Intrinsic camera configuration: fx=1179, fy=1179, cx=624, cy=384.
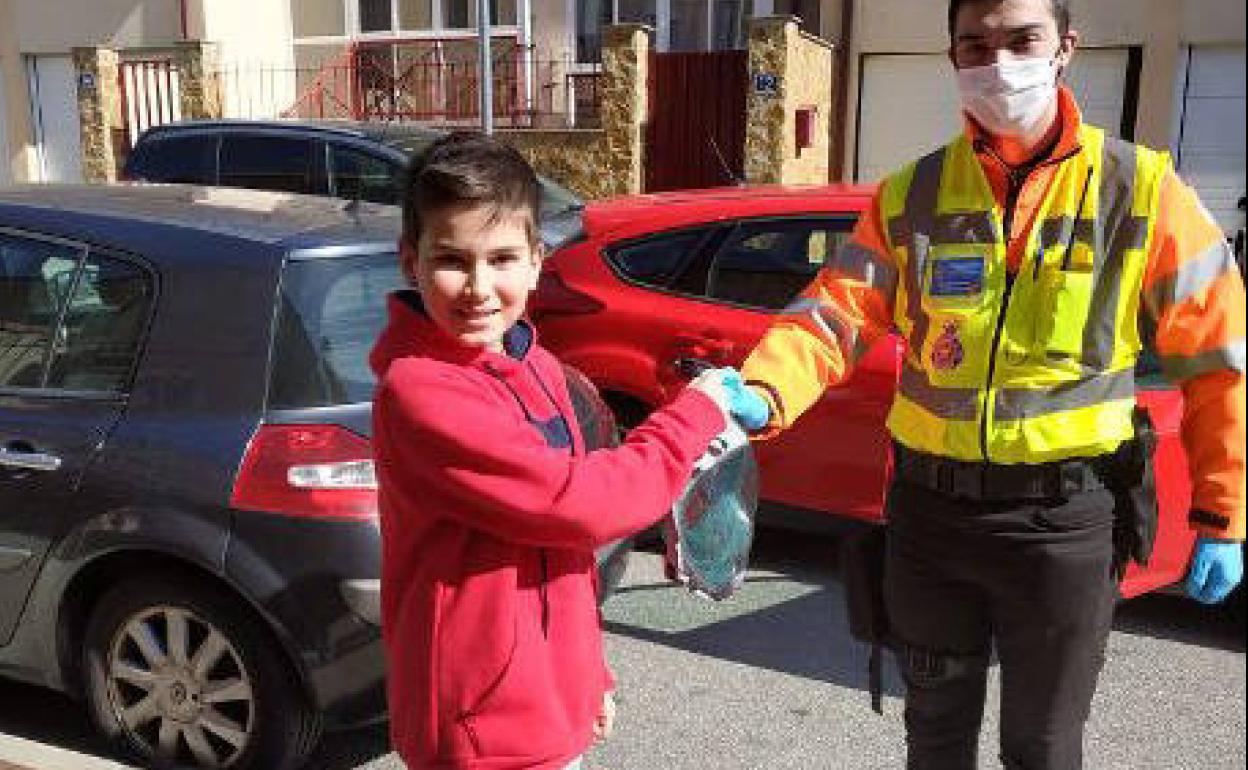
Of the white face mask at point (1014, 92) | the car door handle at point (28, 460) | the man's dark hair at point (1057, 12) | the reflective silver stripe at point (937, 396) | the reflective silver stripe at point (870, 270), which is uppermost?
the man's dark hair at point (1057, 12)

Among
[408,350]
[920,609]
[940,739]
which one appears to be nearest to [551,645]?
[408,350]

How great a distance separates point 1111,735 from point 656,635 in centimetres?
152

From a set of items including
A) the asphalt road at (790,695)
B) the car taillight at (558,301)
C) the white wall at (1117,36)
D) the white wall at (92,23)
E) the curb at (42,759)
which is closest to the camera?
the curb at (42,759)

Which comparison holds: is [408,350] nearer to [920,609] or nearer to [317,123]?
[920,609]

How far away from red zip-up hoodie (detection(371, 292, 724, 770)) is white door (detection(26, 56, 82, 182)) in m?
19.3

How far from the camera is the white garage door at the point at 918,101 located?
519 inches

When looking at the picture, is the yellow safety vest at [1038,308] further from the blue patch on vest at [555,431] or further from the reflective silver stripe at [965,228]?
the blue patch on vest at [555,431]

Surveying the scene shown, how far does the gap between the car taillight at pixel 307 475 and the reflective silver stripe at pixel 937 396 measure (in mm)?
1352

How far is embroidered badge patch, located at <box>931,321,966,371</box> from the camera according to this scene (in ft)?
7.43

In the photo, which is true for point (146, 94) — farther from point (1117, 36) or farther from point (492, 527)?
point (492, 527)

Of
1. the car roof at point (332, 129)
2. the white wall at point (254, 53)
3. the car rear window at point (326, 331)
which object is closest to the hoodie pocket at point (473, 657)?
the car rear window at point (326, 331)

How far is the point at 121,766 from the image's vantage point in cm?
Answer: 294

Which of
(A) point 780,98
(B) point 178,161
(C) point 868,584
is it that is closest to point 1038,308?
(C) point 868,584

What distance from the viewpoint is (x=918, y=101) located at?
13836 millimetres
